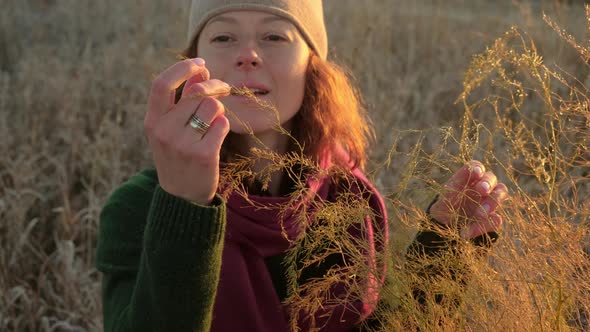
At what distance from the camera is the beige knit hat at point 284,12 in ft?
4.90

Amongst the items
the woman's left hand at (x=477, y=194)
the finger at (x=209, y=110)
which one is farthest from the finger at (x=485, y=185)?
the finger at (x=209, y=110)

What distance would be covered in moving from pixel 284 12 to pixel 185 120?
626 millimetres

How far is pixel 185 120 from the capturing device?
966 millimetres

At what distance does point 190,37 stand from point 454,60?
105 inches

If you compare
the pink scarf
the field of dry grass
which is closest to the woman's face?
the pink scarf

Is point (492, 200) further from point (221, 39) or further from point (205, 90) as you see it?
point (221, 39)

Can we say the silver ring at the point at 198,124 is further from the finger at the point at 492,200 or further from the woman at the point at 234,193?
the finger at the point at 492,200

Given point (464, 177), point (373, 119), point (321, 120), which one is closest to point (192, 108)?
point (464, 177)

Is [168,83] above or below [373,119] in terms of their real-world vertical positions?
above

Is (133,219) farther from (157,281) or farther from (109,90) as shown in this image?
(109,90)

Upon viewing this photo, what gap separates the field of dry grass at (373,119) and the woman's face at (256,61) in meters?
0.29

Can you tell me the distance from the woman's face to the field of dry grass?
29cm

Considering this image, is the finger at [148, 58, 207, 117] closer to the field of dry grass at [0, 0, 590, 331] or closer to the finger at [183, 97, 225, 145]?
the finger at [183, 97, 225, 145]

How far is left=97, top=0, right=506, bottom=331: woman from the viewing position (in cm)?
98
